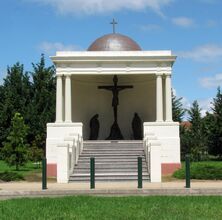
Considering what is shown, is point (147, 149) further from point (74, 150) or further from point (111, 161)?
point (74, 150)

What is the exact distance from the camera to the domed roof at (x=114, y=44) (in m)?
31.0

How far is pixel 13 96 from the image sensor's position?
4850 centimetres

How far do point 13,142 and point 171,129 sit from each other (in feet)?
33.5

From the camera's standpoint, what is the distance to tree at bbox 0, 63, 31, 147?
1864 inches

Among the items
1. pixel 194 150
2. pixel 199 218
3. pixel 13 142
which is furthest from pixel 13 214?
pixel 194 150

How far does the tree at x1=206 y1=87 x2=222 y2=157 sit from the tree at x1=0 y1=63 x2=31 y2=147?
55.1 ft

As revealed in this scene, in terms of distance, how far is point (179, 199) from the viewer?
1400 centimetres

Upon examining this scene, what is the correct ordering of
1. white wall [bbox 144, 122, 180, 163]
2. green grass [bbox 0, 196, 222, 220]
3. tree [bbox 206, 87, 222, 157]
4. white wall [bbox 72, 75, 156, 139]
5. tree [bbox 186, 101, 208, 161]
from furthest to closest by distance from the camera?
tree [bbox 206, 87, 222, 157], tree [bbox 186, 101, 208, 161], white wall [bbox 72, 75, 156, 139], white wall [bbox 144, 122, 180, 163], green grass [bbox 0, 196, 222, 220]

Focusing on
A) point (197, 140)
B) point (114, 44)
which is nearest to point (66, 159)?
point (114, 44)

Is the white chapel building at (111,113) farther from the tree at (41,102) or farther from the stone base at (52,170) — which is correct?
the tree at (41,102)

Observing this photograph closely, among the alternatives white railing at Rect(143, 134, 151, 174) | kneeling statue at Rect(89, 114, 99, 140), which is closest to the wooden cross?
kneeling statue at Rect(89, 114, 99, 140)

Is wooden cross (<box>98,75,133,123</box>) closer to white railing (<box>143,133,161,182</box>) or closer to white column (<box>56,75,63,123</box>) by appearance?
white column (<box>56,75,63,123</box>)

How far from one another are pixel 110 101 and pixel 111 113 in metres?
0.78

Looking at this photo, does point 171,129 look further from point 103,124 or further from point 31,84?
point 31,84
